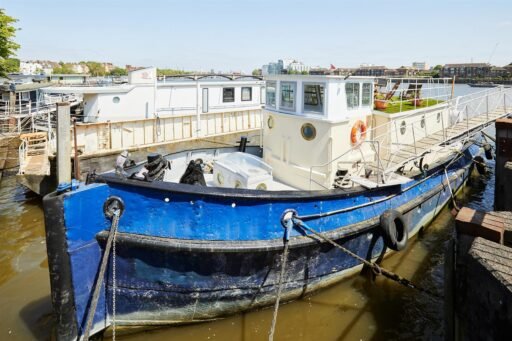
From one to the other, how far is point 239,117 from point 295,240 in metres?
14.0

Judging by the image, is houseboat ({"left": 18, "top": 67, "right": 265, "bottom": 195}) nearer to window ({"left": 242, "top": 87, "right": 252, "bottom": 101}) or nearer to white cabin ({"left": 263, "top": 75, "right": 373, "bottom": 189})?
window ({"left": 242, "top": 87, "right": 252, "bottom": 101})

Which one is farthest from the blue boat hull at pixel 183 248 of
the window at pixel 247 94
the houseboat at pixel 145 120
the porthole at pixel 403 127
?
the window at pixel 247 94

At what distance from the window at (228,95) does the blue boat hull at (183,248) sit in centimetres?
1395

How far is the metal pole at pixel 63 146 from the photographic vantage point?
543 centimetres

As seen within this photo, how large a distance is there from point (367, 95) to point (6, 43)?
17950 mm

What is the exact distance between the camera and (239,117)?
1961 cm

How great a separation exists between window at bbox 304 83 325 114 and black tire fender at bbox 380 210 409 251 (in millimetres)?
2459

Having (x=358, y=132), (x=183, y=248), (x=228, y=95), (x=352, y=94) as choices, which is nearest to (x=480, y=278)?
(x=183, y=248)

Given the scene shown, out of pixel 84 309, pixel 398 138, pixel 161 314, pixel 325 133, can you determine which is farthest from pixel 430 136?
pixel 84 309

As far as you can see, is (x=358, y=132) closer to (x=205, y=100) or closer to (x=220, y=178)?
(x=220, y=178)

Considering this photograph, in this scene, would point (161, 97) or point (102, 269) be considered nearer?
point (102, 269)

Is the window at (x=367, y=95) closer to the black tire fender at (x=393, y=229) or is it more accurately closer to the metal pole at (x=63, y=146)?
the black tire fender at (x=393, y=229)

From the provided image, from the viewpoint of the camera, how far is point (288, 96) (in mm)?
8375

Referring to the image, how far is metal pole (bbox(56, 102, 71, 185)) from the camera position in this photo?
214 inches
